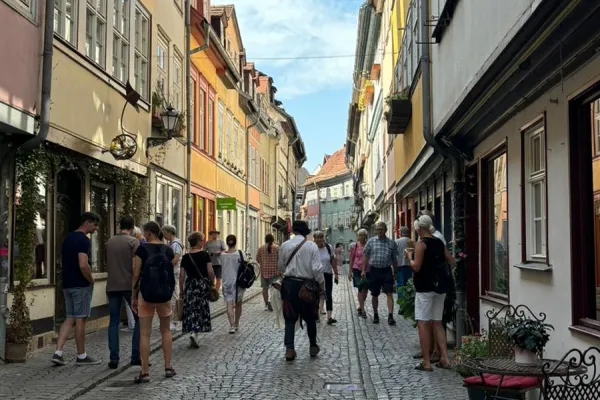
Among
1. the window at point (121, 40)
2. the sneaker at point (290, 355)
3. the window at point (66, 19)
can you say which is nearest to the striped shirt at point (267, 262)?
the window at point (121, 40)

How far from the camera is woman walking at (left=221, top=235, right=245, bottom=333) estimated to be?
13.2 m

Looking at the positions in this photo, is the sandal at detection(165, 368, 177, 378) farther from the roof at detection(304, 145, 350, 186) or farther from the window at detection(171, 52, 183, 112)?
the roof at detection(304, 145, 350, 186)

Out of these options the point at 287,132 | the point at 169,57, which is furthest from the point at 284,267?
the point at 287,132

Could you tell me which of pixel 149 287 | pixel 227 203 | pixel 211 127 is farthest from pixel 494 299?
pixel 211 127

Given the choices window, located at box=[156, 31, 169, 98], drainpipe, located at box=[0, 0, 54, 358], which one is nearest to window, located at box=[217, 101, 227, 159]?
window, located at box=[156, 31, 169, 98]

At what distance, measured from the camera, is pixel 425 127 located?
11852mm

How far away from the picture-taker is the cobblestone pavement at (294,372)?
7789 mm

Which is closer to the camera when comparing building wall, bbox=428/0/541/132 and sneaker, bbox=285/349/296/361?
building wall, bbox=428/0/541/132

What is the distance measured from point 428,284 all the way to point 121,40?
8.41m

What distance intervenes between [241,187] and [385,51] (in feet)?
31.5

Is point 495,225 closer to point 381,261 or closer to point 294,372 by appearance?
point 294,372

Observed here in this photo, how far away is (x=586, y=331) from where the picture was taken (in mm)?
5746

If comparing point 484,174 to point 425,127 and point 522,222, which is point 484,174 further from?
point 522,222

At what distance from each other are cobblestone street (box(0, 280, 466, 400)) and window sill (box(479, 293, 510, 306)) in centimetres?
→ 100
